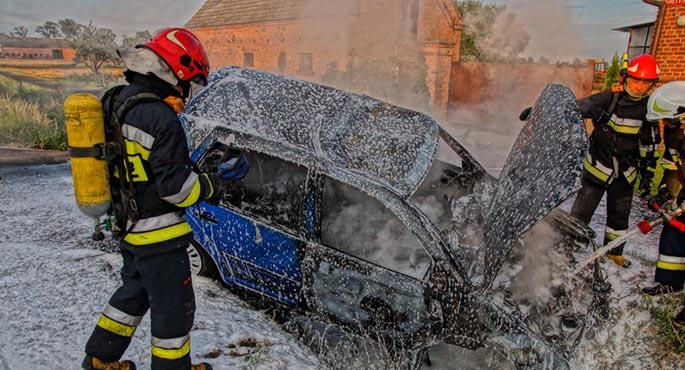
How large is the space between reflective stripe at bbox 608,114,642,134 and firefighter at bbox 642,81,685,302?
1.35 ft

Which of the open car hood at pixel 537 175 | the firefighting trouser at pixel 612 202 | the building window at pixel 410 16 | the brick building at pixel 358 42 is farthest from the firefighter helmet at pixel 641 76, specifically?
the building window at pixel 410 16

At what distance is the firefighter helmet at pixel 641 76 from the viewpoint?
390 cm

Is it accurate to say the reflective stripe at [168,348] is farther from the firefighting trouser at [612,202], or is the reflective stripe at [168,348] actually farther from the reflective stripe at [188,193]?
the firefighting trouser at [612,202]

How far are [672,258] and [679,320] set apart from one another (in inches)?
20.1

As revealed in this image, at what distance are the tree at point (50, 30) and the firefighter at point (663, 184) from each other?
14.3 m

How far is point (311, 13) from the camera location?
15523 mm

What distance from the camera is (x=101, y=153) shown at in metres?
2.12

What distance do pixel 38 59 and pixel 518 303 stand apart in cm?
1323

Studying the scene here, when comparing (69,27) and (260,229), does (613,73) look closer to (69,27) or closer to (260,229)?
(260,229)

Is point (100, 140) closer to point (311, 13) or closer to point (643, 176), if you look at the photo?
point (643, 176)

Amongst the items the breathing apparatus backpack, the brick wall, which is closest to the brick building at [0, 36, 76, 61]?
the breathing apparatus backpack

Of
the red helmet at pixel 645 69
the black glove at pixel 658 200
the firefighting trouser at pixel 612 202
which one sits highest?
the red helmet at pixel 645 69

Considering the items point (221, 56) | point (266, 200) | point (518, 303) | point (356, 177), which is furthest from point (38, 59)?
point (518, 303)

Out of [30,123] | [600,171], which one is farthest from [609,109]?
[30,123]
